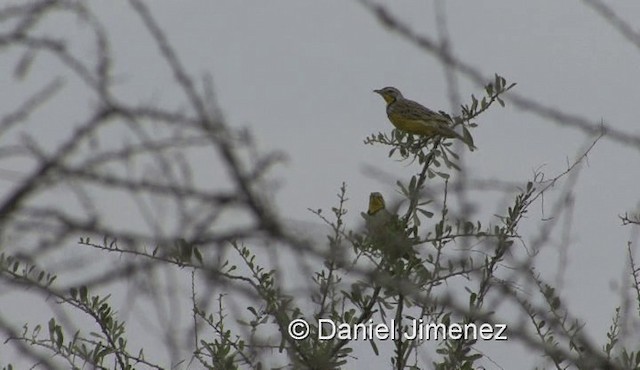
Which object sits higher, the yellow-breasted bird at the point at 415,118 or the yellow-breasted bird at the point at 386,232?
the yellow-breasted bird at the point at 415,118

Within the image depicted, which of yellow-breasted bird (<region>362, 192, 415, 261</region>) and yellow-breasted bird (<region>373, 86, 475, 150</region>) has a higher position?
yellow-breasted bird (<region>373, 86, 475, 150</region>)

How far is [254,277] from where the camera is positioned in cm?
402

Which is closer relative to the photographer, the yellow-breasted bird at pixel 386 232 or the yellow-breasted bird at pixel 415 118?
the yellow-breasted bird at pixel 386 232

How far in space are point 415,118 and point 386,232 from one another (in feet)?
16.6

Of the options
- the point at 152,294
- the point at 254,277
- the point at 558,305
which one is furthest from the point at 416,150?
the point at 152,294

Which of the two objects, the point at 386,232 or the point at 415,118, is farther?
the point at 415,118

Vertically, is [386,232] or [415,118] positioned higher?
[415,118]

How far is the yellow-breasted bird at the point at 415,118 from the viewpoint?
484cm

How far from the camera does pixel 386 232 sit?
5.32ft

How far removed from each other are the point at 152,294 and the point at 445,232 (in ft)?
5.39

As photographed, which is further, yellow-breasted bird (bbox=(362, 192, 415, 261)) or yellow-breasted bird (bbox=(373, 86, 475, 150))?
yellow-breasted bird (bbox=(373, 86, 475, 150))

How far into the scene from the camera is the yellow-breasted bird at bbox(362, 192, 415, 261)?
4.85 feet

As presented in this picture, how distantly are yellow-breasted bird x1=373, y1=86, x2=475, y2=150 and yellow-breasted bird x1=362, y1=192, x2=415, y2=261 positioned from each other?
0.38 metres

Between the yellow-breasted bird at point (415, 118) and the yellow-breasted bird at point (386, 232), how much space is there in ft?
1.25
